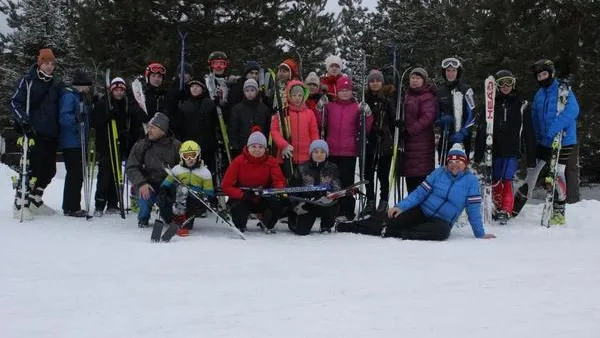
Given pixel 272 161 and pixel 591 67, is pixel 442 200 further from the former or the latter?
pixel 591 67

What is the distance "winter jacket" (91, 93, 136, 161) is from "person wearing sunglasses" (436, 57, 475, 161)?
3898mm

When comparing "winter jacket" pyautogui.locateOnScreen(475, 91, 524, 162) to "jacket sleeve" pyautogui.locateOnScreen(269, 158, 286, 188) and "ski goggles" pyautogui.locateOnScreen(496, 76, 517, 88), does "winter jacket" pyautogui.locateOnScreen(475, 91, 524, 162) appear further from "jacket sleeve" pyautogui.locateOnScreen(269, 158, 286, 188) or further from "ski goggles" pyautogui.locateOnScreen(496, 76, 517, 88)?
"jacket sleeve" pyautogui.locateOnScreen(269, 158, 286, 188)

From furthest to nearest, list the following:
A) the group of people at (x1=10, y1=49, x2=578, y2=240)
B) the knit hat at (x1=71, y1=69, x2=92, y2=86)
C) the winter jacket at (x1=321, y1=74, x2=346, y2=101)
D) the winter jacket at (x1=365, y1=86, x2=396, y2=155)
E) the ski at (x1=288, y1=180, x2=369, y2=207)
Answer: the winter jacket at (x1=321, y1=74, x2=346, y2=101) < the knit hat at (x1=71, y1=69, x2=92, y2=86) < the winter jacket at (x1=365, y1=86, x2=396, y2=155) < the group of people at (x1=10, y1=49, x2=578, y2=240) < the ski at (x1=288, y1=180, x2=369, y2=207)

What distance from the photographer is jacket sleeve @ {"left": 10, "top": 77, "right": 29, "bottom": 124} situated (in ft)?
22.7

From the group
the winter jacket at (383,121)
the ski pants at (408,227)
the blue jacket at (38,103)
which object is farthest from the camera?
the winter jacket at (383,121)

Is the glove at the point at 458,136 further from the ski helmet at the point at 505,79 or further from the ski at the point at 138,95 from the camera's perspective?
the ski at the point at 138,95

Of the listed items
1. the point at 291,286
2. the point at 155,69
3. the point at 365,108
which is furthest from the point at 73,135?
the point at 291,286

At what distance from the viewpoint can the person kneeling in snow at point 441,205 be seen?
6.15 m

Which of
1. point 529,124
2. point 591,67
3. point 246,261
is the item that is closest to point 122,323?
point 246,261

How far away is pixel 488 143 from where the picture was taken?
716cm

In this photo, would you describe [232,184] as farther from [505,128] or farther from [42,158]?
[505,128]

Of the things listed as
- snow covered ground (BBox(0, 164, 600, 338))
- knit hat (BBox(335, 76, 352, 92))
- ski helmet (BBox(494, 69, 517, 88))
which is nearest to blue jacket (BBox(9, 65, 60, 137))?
snow covered ground (BBox(0, 164, 600, 338))

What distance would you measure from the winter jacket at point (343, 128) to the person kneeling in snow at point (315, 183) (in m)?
0.50

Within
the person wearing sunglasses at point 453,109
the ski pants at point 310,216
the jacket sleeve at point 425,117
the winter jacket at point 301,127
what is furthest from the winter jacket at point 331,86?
the ski pants at point 310,216
